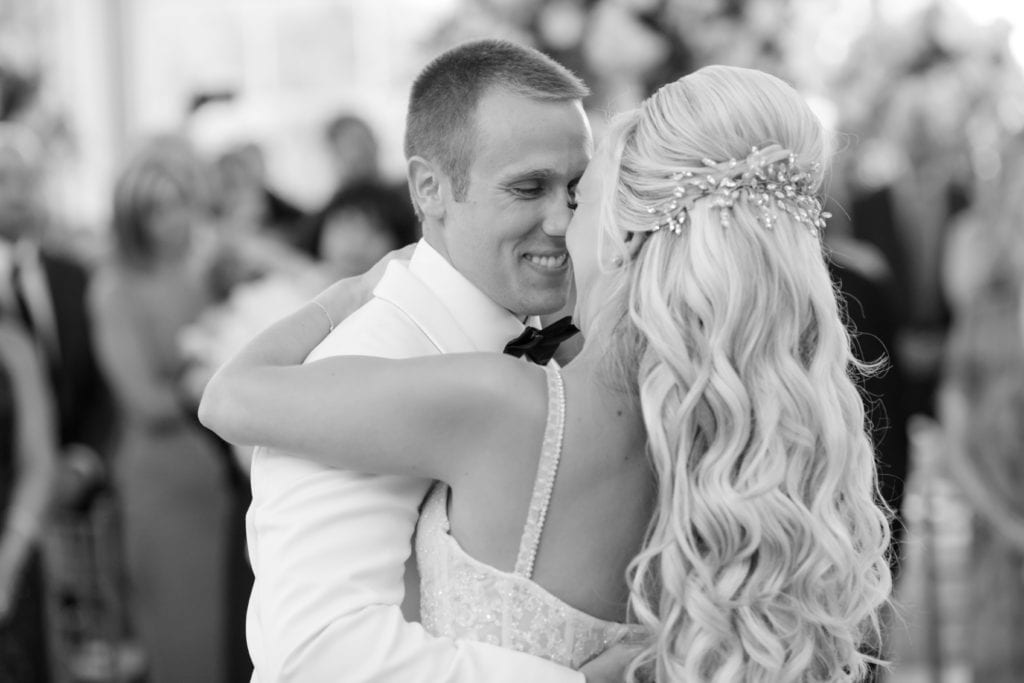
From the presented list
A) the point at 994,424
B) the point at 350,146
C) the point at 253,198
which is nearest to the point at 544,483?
the point at 994,424

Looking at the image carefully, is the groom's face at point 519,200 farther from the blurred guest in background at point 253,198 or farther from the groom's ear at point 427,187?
the blurred guest in background at point 253,198

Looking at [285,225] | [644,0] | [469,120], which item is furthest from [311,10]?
[469,120]

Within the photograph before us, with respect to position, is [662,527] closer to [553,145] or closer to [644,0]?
[553,145]

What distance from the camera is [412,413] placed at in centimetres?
201

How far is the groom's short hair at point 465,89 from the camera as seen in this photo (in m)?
2.27

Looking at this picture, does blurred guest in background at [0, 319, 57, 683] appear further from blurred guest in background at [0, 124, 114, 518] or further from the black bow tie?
the black bow tie

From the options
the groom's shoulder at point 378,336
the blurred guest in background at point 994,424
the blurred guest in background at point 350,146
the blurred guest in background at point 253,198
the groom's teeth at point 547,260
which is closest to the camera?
the groom's shoulder at point 378,336

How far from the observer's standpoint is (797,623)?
207 centimetres

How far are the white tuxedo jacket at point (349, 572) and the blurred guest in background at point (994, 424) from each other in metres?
2.85

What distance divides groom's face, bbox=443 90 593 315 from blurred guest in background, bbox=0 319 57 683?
9.48ft

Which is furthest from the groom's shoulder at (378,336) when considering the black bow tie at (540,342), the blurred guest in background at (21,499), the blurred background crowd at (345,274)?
the blurred guest in background at (21,499)

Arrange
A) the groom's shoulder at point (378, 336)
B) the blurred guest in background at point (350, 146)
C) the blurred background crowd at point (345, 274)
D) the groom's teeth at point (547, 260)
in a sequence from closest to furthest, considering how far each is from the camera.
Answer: the groom's shoulder at point (378, 336) → the groom's teeth at point (547, 260) → the blurred background crowd at point (345, 274) → the blurred guest in background at point (350, 146)

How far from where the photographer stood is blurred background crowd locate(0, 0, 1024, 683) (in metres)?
4.74

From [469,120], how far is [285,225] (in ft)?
16.9
